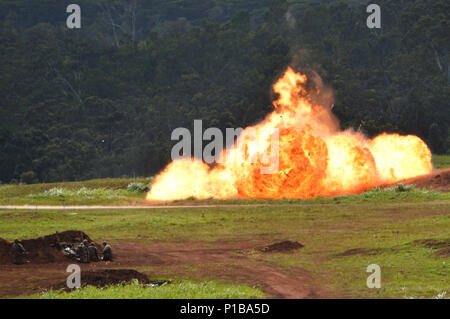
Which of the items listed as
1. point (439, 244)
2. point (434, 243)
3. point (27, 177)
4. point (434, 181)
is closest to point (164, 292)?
point (439, 244)

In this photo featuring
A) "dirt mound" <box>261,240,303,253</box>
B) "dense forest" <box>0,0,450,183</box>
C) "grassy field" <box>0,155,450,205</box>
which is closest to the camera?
"dirt mound" <box>261,240,303,253</box>

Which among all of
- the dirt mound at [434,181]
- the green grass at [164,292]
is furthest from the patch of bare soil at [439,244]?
the dirt mound at [434,181]

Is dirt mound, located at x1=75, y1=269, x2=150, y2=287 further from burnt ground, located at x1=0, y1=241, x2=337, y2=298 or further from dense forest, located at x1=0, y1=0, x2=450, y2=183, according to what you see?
dense forest, located at x1=0, y1=0, x2=450, y2=183

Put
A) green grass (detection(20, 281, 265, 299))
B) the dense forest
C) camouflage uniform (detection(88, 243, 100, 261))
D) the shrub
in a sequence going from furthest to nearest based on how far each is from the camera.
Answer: the dense forest → the shrub → camouflage uniform (detection(88, 243, 100, 261)) → green grass (detection(20, 281, 265, 299))

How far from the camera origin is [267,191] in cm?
5044

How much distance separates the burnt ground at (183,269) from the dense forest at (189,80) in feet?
175

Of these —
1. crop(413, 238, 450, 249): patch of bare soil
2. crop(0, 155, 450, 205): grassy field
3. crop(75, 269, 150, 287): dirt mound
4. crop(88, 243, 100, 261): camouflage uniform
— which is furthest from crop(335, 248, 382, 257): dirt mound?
crop(0, 155, 450, 205): grassy field

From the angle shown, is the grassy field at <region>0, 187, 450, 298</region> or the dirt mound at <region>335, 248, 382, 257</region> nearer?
the grassy field at <region>0, 187, 450, 298</region>

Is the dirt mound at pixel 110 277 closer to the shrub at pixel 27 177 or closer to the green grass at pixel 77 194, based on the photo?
the green grass at pixel 77 194

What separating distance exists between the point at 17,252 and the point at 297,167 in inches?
1075

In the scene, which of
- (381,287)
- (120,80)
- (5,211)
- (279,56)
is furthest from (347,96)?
(381,287)

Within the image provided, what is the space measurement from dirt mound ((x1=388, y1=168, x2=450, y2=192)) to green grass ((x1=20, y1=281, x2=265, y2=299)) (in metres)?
31.2

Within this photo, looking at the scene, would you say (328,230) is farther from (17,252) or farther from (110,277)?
(17,252)

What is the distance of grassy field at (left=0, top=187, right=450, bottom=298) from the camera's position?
2216cm
